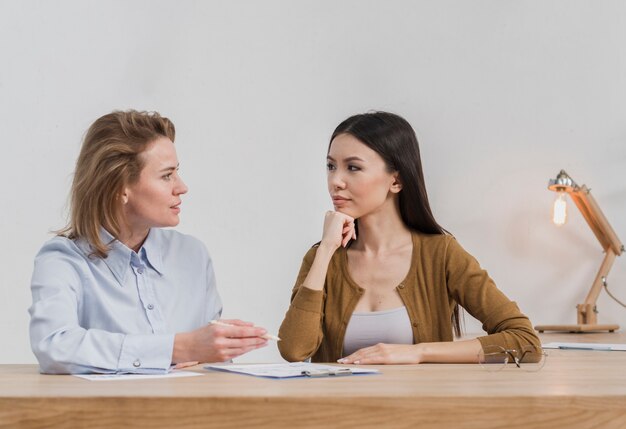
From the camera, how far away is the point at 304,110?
134 inches

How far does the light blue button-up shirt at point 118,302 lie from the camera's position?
1579mm

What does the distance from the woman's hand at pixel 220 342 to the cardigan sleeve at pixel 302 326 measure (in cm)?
40

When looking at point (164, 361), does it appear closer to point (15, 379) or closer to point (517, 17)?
point (15, 379)

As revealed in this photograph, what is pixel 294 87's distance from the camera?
3.40m

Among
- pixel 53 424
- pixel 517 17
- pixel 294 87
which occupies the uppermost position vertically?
pixel 517 17

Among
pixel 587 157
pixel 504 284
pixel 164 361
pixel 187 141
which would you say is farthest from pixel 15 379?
pixel 587 157

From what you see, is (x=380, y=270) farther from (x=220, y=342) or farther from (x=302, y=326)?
(x=220, y=342)

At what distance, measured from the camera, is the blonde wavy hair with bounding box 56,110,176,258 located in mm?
1900

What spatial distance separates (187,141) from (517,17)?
1384 millimetres

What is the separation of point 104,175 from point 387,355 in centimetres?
75

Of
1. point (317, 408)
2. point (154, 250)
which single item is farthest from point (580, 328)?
point (317, 408)

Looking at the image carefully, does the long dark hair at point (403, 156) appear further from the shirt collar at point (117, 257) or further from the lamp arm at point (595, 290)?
the lamp arm at point (595, 290)

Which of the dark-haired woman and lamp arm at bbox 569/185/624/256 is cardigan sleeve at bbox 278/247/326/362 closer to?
the dark-haired woman

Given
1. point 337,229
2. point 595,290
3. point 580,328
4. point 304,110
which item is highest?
point 304,110
